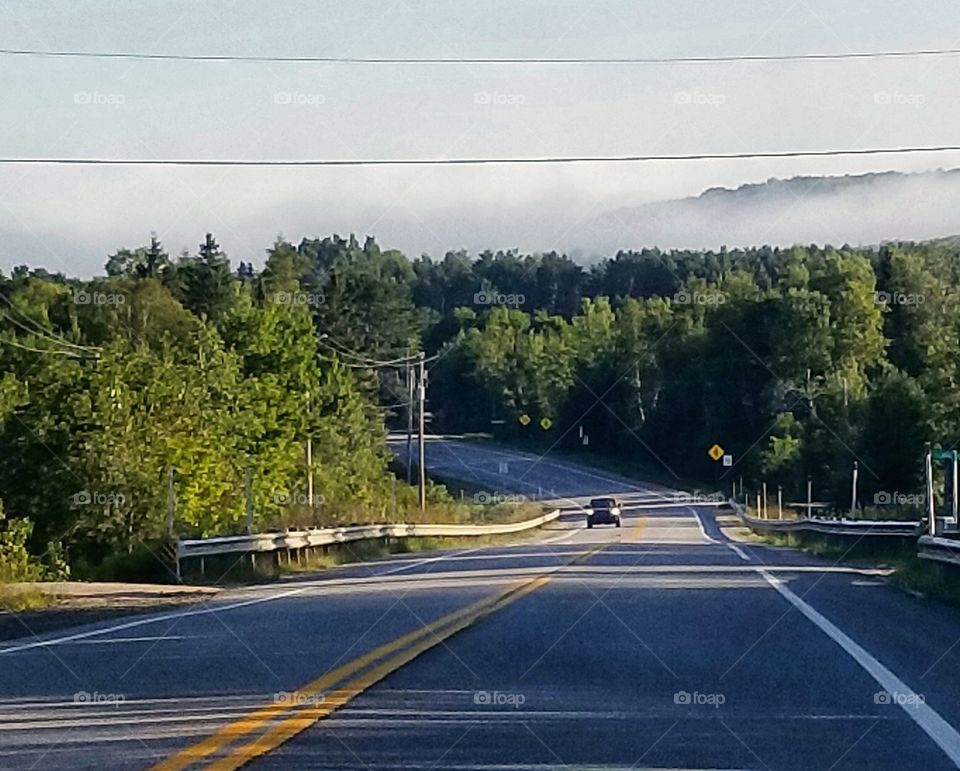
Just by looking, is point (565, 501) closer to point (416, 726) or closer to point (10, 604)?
point (10, 604)

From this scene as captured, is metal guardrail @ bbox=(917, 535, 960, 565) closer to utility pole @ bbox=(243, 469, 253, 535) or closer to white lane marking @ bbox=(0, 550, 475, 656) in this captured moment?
white lane marking @ bbox=(0, 550, 475, 656)

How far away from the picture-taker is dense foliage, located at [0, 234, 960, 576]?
44000 mm

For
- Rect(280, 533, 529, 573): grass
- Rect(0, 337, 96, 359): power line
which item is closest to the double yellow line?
Rect(280, 533, 529, 573): grass

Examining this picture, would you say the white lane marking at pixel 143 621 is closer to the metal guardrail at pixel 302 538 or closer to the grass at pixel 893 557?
the metal guardrail at pixel 302 538

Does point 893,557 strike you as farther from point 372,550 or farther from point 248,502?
point 248,502

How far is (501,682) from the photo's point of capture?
1226 cm

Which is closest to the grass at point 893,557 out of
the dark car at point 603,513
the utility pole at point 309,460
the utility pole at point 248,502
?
the dark car at point 603,513

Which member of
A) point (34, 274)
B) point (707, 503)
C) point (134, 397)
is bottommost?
point (707, 503)

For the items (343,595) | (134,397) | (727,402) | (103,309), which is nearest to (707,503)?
(727,402)

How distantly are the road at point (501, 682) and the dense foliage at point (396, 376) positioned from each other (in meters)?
17.2

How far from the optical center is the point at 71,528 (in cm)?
4128

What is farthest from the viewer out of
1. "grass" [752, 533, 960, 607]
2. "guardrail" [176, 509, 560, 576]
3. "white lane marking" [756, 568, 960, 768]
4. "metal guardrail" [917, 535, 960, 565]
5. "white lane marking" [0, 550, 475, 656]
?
"guardrail" [176, 509, 560, 576]

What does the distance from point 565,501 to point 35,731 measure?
298ft

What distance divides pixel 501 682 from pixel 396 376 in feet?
310
